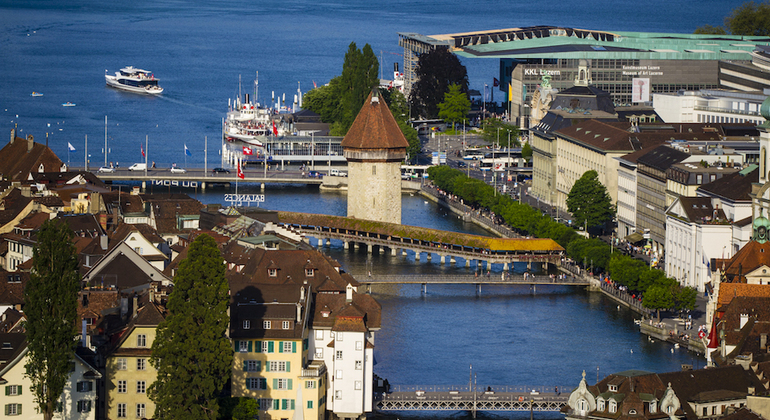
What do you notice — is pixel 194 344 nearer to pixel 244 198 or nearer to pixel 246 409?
pixel 246 409

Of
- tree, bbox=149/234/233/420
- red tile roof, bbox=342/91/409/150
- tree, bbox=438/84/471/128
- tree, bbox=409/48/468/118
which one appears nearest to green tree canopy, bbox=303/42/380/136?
tree, bbox=438/84/471/128

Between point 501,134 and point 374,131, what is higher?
point 374,131

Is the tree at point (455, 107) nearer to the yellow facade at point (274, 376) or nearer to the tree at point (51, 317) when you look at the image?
the yellow facade at point (274, 376)

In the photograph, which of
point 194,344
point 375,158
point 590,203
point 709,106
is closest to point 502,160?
point 709,106

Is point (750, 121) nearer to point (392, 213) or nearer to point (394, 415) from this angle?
point (392, 213)

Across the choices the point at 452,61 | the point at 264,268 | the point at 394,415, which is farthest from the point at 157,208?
the point at 452,61

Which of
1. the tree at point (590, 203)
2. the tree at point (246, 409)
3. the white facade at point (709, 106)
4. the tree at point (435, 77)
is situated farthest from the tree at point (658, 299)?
the tree at point (435, 77)

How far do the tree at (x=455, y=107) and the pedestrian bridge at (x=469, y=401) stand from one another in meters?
112

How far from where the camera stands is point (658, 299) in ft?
324

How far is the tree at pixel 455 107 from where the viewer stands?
192 m

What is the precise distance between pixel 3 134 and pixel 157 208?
78.1 meters

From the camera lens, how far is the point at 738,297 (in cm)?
8488

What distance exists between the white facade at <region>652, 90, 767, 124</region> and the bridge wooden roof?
38.7 meters

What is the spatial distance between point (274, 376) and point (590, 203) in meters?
57.8
